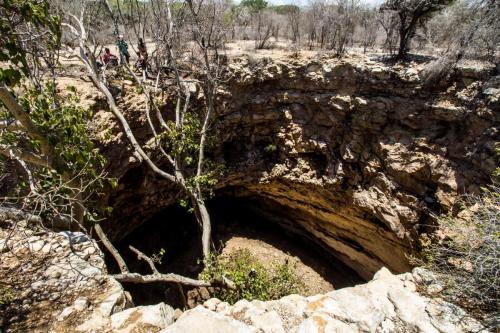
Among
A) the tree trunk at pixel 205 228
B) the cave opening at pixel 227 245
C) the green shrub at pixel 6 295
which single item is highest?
the green shrub at pixel 6 295

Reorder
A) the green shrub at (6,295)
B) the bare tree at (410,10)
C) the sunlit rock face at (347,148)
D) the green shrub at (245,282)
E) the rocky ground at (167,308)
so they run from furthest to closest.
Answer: the bare tree at (410,10)
the sunlit rock face at (347,148)
the green shrub at (245,282)
the green shrub at (6,295)
the rocky ground at (167,308)

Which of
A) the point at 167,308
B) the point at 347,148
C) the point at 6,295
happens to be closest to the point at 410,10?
the point at 347,148

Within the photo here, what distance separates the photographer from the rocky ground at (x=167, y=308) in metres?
2.92

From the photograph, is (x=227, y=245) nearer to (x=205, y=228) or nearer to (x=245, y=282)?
(x=205, y=228)

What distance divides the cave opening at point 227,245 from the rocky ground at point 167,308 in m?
5.55

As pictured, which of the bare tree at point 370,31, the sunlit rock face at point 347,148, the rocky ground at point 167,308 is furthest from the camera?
the bare tree at point 370,31

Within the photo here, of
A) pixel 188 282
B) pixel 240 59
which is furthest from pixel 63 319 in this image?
pixel 240 59

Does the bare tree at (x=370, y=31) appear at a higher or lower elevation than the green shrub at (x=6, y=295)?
higher

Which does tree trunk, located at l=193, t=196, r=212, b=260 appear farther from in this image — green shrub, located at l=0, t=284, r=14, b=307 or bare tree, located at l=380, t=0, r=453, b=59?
bare tree, located at l=380, t=0, r=453, b=59

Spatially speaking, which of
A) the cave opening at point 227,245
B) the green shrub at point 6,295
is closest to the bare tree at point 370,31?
the cave opening at point 227,245

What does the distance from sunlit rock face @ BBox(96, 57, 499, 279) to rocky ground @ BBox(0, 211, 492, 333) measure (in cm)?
344

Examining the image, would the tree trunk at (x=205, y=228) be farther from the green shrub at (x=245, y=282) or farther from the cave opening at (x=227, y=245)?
the cave opening at (x=227, y=245)

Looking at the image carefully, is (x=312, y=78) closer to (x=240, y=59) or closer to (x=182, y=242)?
(x=240, y=59)

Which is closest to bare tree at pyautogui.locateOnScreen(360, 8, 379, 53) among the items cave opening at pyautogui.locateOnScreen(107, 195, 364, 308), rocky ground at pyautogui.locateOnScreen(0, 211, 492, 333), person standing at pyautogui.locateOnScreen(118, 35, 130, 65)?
cave opening at pyautogui.locateOnScreen(107, 195, 364, 308)
